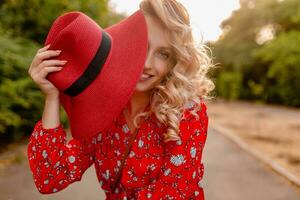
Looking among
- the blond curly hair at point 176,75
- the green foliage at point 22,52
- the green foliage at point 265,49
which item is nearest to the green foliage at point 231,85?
the green foliage at point 265,49

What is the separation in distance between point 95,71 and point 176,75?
0.52 metres

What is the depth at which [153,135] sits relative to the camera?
2.00 meters

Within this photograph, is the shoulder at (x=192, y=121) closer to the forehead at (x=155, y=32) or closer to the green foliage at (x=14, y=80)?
the forehead at (x=155, y=32)

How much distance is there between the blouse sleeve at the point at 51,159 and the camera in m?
1.85

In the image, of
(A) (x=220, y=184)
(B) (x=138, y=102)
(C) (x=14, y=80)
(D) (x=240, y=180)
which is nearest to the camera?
(B) (x=138, y=102)

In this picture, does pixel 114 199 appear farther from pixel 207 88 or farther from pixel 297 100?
pixel 297 100

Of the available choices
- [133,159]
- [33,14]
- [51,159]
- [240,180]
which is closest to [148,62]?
[133,159]

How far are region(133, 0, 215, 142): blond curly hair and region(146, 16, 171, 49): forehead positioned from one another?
0.02m

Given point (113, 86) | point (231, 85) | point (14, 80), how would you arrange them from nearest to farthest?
point (113, 86) → point (14, 80) → point (231, 85)

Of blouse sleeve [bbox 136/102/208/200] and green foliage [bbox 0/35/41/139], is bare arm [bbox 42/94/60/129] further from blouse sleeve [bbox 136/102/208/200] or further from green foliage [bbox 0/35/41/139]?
green foliage [bbox 0/35/41/139]

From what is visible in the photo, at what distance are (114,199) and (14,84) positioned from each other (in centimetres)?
471

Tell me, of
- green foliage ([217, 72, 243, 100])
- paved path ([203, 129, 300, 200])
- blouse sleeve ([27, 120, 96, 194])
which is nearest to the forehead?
blouse sleeve ([27, 120, 96, 194])

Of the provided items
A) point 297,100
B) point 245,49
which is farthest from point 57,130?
point 245,49

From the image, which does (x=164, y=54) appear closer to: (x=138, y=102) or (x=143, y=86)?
(x=143, y=86)
